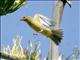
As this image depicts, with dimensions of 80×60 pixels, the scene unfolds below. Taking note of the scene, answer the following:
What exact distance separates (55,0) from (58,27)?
0.36 metres

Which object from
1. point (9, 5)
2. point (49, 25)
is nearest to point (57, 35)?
point (49, 25)

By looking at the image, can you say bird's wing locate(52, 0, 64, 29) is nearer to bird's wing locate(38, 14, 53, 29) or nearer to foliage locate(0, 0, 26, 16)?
bird's wing locate(38, 14, 53, 29)

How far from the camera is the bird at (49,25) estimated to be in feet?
4.92

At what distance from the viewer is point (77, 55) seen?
3.10m

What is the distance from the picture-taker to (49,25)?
152 centimetres

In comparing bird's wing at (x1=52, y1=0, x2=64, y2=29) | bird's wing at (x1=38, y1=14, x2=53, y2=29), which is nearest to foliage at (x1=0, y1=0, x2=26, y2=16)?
bird's wing at (x1=52, y1=0, x2=64, y2=29)

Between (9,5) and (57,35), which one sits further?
(9,5)

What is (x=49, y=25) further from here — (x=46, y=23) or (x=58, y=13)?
(x=58, y=13)

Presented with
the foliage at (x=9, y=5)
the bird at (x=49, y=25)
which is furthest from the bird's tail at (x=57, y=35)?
the foliage at (x=9, y=5)

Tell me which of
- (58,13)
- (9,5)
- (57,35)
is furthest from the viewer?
(9,5)

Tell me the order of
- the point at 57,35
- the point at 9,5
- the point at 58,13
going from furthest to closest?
1. the point at 9,5
2. the point at 58,13
3. the point at 57,35

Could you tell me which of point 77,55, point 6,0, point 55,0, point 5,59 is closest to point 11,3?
point 6,0

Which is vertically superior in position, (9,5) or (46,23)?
(46,23)

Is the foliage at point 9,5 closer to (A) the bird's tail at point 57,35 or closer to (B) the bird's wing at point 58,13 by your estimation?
(B) the bird's wing at point 58,13
